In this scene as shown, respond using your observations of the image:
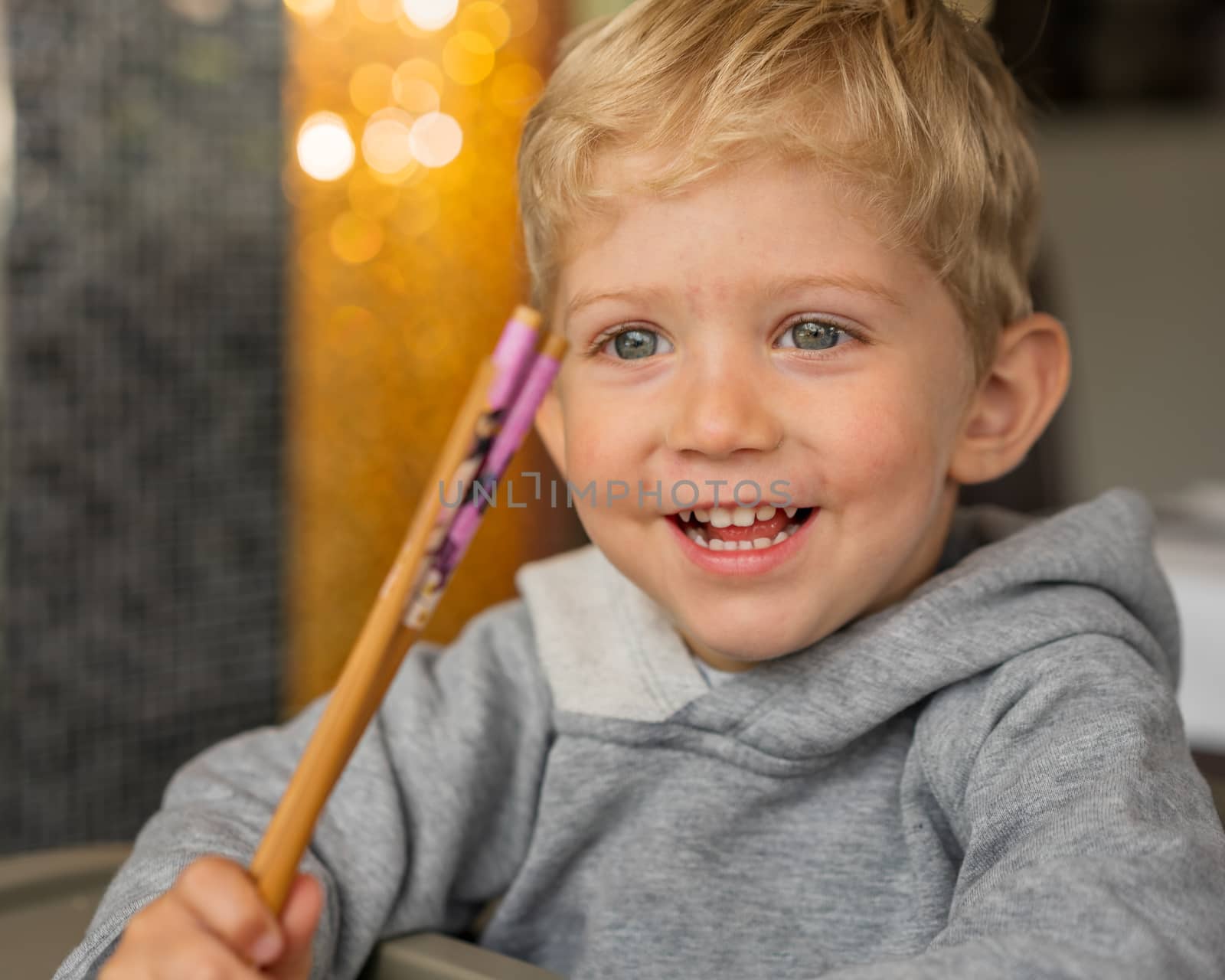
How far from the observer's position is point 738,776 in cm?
67

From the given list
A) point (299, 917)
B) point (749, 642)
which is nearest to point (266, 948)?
point (299, 917)

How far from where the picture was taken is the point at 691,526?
64 centimetres

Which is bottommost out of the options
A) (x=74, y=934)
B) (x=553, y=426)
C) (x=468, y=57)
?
(x=74, y=934)

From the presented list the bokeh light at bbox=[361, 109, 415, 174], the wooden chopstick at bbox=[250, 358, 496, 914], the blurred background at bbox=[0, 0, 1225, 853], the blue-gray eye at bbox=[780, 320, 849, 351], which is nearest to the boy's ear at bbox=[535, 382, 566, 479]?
the blue-gray eye at bbox=[780, 320, 849, 351]

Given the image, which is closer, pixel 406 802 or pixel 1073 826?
pixel 1073 826

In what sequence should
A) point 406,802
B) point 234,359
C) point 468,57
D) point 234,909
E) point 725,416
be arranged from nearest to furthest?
point 234,909
point 725,416
point 406,802
point 234,359
point 468,57

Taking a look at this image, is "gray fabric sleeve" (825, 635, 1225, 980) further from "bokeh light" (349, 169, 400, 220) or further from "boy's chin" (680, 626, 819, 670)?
"bokeh light" (349, 169, 400, 220)

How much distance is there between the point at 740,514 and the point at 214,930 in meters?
0.28

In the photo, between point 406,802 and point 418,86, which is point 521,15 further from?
point 406,802

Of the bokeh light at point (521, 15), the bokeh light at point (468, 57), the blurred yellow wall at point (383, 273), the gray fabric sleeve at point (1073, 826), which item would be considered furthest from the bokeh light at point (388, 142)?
the gray fabric sleeve at point (1073, 826)

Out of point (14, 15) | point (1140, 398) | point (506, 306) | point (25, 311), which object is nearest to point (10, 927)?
point (25, 311)

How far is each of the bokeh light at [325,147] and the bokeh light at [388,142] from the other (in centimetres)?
3

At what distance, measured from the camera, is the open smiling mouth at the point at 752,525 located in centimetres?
61

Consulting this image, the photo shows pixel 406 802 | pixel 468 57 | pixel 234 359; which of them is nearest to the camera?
pixel 406 802
